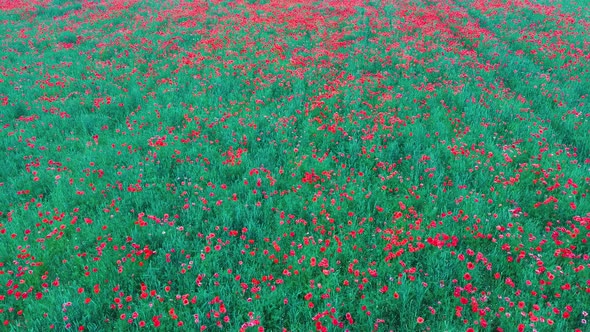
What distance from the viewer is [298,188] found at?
4.92 metres

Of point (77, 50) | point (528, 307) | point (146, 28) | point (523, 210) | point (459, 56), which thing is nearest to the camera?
point (528, 307)

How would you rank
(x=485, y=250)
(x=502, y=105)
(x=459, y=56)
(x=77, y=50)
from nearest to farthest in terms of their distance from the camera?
(x=485, y=250) < (x=502, y=105) < (x=459, y=56) < (x=77, y=50)

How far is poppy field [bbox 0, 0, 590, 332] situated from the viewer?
3.47 m

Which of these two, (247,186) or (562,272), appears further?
(247,186)

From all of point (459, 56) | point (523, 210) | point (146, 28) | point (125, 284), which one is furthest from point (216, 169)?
point (146, 28)

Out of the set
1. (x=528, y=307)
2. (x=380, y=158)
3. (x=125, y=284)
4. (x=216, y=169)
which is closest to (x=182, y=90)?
(x=216, y=169)

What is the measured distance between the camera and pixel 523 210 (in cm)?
459

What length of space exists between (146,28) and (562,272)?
42.2ft

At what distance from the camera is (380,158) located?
18.4ft

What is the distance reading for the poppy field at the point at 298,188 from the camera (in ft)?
11.4

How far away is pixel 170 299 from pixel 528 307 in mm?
3122

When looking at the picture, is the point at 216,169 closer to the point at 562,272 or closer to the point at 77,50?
the point at 562,272

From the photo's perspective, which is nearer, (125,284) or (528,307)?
(528,307)

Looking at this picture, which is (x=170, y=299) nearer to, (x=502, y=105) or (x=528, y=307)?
(x=528, y=307)
